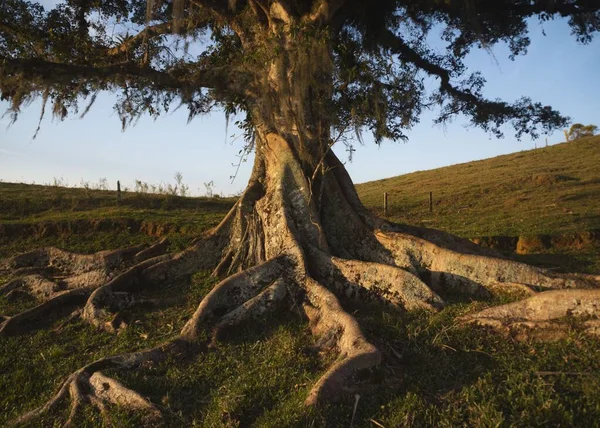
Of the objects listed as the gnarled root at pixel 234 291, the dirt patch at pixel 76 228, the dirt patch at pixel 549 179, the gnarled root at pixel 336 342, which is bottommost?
the gnarled root at pixel 336 342

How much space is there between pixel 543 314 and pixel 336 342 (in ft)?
9.04

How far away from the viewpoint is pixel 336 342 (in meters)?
6.62

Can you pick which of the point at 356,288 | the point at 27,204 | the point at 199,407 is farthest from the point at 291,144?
the point at 27,204

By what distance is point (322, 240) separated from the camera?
9.49 meters

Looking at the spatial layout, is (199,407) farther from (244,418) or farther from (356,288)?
(356,288)

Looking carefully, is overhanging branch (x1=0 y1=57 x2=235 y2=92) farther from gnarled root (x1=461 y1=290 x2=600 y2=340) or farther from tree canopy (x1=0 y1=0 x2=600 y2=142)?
gnarled root (x1=461 y1=290 x2=600 y2=340)

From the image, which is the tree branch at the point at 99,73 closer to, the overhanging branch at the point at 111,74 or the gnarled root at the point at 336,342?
the overhanging branch at the point at 111,74

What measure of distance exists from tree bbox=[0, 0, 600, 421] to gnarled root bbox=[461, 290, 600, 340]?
23 millimetres

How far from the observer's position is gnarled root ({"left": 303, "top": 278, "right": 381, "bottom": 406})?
208 inches

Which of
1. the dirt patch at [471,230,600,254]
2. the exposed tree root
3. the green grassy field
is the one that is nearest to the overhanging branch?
the green grassy field

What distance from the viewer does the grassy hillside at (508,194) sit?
17.0m

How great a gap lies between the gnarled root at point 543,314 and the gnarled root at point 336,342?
167cm

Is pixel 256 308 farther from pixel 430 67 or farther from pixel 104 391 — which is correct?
pixel 430 67

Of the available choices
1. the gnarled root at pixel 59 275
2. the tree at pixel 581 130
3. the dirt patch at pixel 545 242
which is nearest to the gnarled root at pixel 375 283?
the gnarled root at pixel 59 275
